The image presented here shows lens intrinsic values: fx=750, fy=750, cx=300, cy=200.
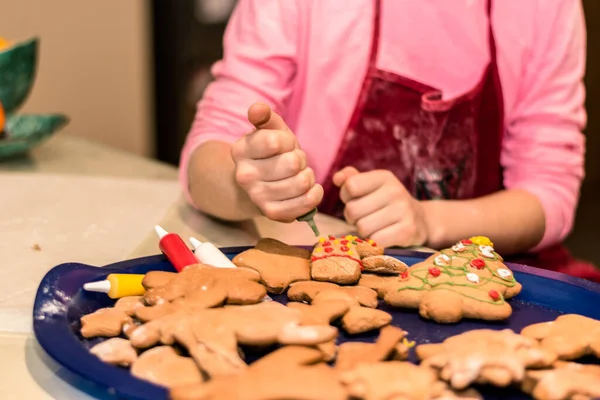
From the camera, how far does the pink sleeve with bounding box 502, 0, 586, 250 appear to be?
2.89 feet

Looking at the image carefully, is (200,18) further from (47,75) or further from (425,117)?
(425,117)

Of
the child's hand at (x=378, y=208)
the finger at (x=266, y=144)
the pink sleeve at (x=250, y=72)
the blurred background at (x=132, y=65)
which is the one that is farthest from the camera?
the blurred background at (x=132, y=65)

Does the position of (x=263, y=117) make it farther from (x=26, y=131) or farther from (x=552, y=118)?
(x=26, y=131)

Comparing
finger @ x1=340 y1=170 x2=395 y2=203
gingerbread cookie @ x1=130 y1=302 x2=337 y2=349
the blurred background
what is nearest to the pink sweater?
finger @ x1=340 y1=170 x2=395 y2=203

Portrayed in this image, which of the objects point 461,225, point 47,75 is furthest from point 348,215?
point 47,75

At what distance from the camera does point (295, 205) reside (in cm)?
64

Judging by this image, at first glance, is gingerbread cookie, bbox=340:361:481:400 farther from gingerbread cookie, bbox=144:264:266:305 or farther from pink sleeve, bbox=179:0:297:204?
pink sleeve, bbox=179:0:297:204

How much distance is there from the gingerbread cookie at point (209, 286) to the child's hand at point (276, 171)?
10cm

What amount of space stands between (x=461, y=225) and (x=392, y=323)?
289 millimetres

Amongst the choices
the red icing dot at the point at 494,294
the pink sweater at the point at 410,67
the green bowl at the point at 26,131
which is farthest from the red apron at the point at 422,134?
the green bowl at the point at 26,131

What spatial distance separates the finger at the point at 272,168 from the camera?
619 millimetres

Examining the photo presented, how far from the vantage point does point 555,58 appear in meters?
0.89

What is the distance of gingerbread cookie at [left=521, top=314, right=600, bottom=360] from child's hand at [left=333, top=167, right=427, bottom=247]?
0.75ft

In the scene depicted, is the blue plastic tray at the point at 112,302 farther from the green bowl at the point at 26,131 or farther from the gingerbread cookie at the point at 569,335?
the green bowl at the point at 26,131
